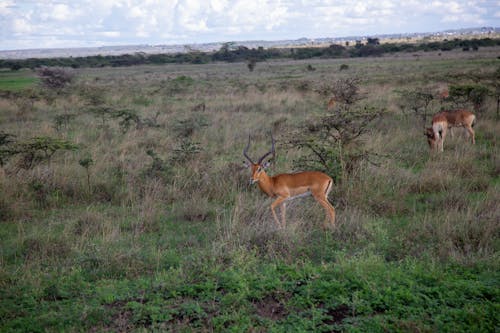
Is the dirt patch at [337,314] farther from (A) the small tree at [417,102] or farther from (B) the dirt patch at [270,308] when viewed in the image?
(A) the small tree at [417,102]

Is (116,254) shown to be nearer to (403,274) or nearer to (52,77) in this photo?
(403,274)

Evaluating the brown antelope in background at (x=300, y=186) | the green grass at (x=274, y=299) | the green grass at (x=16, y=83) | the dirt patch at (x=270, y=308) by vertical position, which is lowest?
the dirt patch at (x=270, y=308)

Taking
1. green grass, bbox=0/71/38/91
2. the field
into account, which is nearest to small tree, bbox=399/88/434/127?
the field

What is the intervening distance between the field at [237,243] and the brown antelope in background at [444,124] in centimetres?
36

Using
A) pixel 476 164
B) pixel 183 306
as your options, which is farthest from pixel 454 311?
pixel 476 164

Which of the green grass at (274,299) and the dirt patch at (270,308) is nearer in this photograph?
the green grass at (274,299)

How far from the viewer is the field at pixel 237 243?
4.84 metres

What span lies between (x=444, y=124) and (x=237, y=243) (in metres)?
9.16

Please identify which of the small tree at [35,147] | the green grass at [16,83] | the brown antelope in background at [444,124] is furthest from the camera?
the green grass at [16,83]

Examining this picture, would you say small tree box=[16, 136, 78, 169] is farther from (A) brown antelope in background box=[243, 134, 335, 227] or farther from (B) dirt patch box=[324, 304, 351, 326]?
(B) dirt patch box=[324, 304, 351, 326]

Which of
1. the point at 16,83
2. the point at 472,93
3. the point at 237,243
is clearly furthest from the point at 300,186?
the point at 16,83

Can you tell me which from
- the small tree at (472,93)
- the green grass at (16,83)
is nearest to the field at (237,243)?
the small tree at (472,93)

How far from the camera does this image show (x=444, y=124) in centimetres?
1372

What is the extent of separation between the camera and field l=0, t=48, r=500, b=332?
4.84 meters
